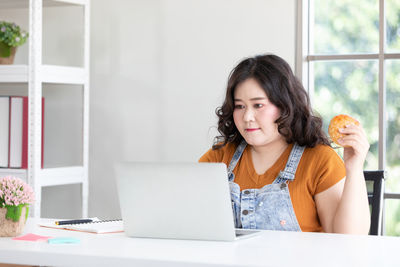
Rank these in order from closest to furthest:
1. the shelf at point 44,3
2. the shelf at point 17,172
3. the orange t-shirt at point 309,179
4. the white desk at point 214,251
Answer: the white desk at point 214,251
the orange t-shirt at point 309,179
the shelf at point 17,172
the shelf at point 44,3

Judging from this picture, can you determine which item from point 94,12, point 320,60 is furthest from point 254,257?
point 94,12

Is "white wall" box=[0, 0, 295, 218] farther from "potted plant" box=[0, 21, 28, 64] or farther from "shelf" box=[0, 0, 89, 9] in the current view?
"potted plant" box=[0, 21, 28, 64]

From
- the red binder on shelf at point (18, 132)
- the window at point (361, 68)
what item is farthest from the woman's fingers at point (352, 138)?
the red binder on shelf at point (18, 132)

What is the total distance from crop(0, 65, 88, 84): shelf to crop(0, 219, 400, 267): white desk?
1.38 m

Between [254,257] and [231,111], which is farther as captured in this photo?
[231,111]

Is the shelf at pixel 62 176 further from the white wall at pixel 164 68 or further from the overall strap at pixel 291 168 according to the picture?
the overall strap at pixel 291 168

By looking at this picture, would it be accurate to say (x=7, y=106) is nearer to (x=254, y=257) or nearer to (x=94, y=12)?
(x=94, y=12)

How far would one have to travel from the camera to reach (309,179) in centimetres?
209

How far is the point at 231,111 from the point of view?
2.31 metres

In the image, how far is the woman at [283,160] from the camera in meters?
1.97

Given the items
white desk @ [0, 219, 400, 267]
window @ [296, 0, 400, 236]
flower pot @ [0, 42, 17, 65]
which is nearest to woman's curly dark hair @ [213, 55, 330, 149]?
white desk @ [0, 219, 400, 267]

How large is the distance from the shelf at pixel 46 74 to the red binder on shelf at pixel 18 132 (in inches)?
4.4

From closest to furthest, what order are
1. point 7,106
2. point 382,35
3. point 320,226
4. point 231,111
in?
point 320,226, point 231,111, point 382,35, point 7,106

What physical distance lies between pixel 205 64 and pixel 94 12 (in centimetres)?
68
